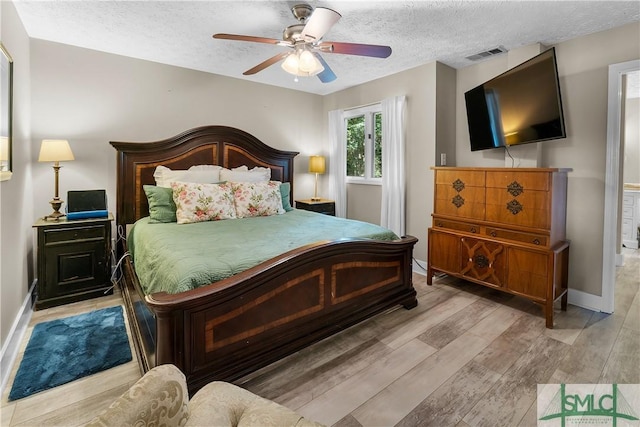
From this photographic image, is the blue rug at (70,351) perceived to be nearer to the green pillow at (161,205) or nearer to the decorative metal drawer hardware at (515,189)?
the green pillow at (161,205)

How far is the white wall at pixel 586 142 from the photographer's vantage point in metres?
2.83

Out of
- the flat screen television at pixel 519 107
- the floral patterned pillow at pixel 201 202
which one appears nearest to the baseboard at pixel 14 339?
the floral patterned pillow at pixel 201 202

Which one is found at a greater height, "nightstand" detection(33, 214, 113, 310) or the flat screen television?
the flat screen television

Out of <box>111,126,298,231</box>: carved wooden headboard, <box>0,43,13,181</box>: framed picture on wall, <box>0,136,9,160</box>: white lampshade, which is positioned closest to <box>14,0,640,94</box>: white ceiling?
<box>0,43,13,181</box>: framed picture on wall

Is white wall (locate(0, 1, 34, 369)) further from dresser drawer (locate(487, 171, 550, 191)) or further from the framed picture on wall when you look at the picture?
dresser drawer (locate(487, 171, 550, 191))


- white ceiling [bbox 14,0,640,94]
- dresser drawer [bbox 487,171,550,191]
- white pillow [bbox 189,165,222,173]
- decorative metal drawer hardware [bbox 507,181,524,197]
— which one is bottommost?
decorative metal drawer hardware [bbox 507,181,524,197]

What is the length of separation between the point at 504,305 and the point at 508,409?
151 centimetres

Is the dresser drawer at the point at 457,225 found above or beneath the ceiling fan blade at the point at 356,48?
beneath

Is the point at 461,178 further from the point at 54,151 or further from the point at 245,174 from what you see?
the point at 54,151

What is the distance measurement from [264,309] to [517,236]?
90.8 inches

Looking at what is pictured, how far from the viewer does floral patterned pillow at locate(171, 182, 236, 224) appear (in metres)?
3.10

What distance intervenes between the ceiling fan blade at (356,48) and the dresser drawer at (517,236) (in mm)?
A: 1871

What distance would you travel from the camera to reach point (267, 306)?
2.00 metres

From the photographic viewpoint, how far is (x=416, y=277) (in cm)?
385
